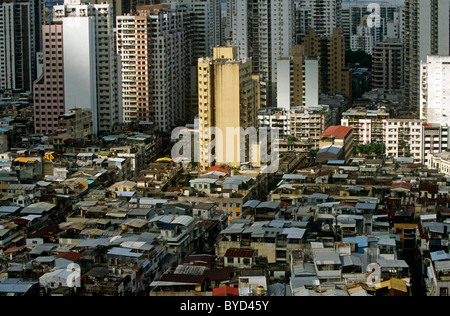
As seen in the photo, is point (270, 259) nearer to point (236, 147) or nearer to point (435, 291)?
point (435, 291)

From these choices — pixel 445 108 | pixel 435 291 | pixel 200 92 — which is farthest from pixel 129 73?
pixel 435 291

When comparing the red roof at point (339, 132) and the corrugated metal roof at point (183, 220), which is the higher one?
the red roof at point (339, 132)

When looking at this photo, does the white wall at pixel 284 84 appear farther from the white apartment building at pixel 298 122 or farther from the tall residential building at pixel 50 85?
the tall residential building at pixel 50 85

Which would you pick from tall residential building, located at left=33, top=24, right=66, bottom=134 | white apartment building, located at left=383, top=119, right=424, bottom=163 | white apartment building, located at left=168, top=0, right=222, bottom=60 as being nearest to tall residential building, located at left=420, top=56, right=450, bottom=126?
white apartment building, located at left=383, top=119, right=424, bottom=163

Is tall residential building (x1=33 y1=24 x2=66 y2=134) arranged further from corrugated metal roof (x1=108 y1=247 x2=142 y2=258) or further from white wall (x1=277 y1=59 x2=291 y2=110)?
corrugated metal roof (x1=108 y1=247 x2=142 y2=258)

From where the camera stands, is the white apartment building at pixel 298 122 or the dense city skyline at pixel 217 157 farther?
the white apartment building at pixel 298 122

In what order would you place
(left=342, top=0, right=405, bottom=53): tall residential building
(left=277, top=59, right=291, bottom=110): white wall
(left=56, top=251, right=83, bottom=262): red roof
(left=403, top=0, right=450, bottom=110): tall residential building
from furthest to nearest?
1. (left=342, top=0, right=405, bottom=53): tall residential building
2. (left=403, top=0, right=450, bottom=110): tall residential building
3. (left=277, top=59, right=291, bottom=110): white wall
4. (left=56, top=251, right=83, bottom=262): red roof

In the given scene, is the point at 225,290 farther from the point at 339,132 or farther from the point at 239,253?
the point at 339,132

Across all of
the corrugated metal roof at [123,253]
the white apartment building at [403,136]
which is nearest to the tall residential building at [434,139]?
A: the white apartment building at [403,136]
